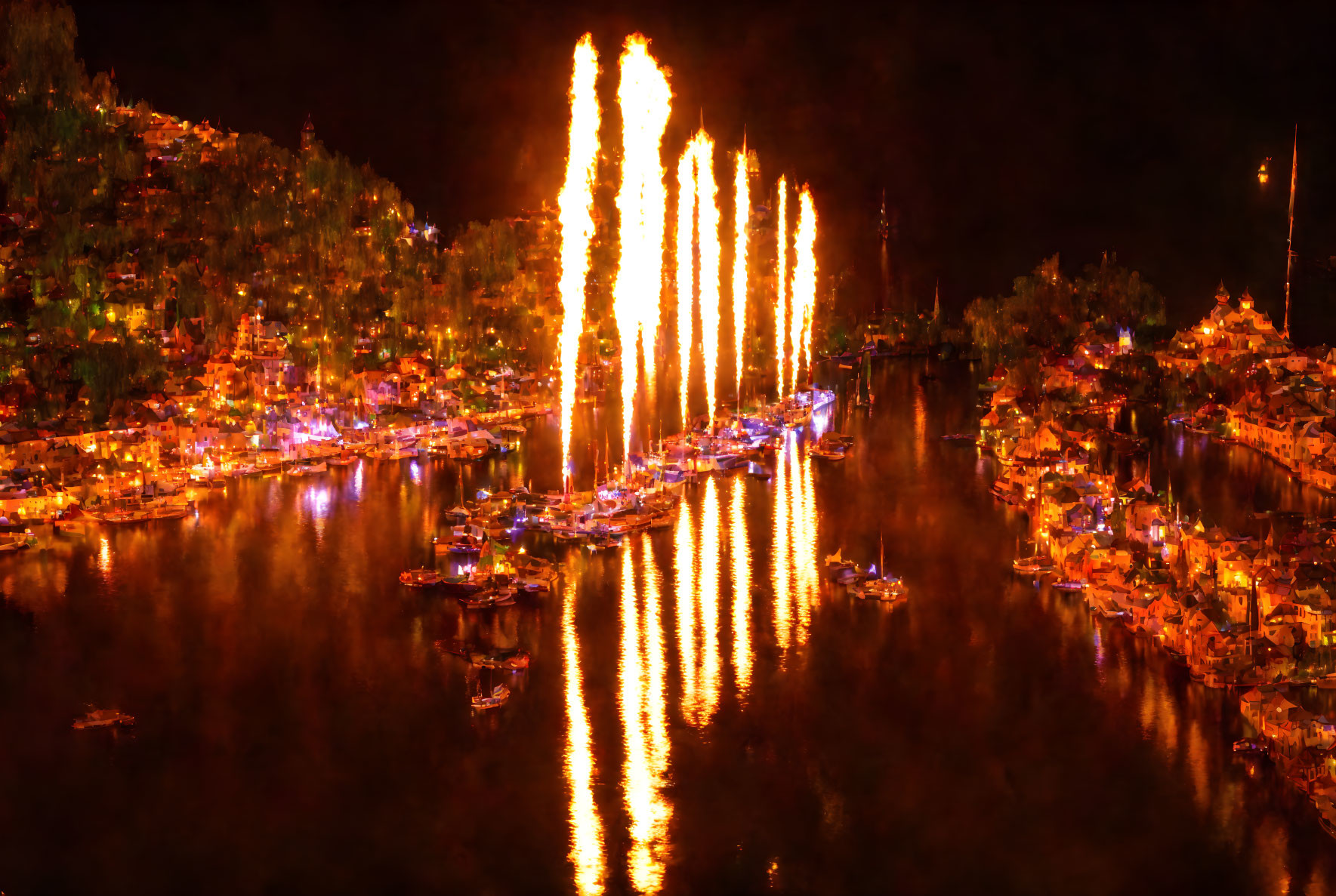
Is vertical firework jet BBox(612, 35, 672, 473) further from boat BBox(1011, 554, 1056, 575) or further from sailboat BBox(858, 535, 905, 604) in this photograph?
boat BBox(1011, 554, 1056, 575)

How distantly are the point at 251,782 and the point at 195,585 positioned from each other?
392 centimetres

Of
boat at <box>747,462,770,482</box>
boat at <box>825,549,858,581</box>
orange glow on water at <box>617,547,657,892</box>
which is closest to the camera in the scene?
orange glow on water at <box>617,547,657,892</box>

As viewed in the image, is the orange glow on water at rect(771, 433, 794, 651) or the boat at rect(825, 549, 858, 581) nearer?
the orange glow on water at rect(771, 433, 794, 651)

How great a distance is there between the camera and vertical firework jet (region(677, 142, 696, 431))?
963 inches

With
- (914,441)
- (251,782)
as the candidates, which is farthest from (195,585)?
(914,441)

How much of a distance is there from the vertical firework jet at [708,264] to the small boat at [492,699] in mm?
12446

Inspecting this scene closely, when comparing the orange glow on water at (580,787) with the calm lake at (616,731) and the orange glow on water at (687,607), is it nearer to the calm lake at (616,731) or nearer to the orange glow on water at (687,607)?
the calm lake at (616,731)

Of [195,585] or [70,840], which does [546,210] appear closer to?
[195,585]

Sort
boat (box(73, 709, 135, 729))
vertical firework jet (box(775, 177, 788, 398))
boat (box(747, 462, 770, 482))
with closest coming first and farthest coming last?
boat (box(73, 709, 135, 729))
boat (box(747, 462, 770, 482))
vertical firework jet (box(775, 177, 788, 398))

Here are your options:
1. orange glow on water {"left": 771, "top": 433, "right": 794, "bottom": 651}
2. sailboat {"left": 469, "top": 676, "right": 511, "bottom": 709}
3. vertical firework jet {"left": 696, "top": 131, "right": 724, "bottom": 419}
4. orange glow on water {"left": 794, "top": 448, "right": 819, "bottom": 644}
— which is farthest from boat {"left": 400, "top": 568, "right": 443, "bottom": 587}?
vertical firework jet {"left": 696, "top": 131, "right": 724, "bottom": 419}

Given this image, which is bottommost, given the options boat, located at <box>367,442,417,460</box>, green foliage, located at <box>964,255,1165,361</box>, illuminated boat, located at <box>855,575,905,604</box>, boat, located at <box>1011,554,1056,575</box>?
illuminated boat, located at <box>855,575,905,604</box>

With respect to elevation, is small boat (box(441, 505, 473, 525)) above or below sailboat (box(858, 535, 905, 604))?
above

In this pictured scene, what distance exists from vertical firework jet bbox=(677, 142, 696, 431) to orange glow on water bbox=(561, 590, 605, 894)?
36.5 ft

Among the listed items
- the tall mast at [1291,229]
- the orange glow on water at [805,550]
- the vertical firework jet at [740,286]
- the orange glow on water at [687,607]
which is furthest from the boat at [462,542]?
the tall mast at [1291,229]
